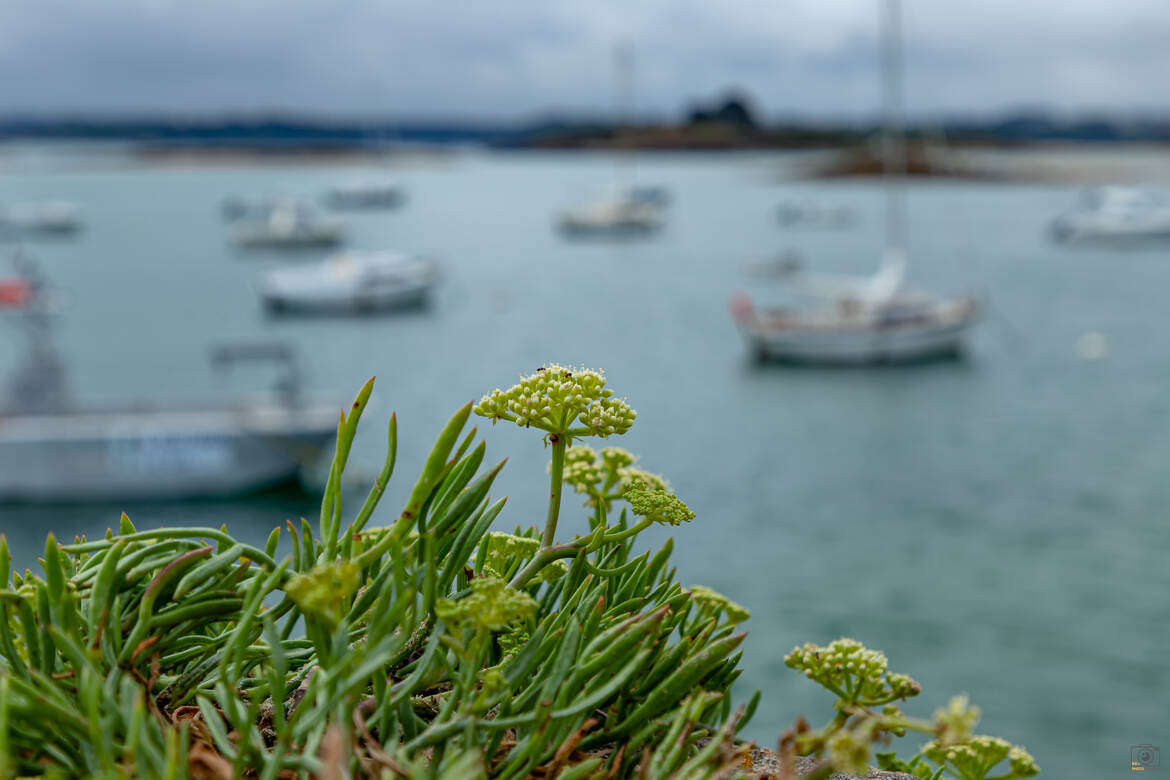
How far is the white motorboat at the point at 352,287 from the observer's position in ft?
180

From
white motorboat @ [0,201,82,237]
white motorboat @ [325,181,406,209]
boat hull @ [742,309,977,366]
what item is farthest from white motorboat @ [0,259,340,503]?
white motorboat @ [325,181,406,209]

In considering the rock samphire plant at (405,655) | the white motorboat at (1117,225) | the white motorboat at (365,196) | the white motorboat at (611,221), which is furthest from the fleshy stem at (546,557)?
the white motorboat at (365,196)

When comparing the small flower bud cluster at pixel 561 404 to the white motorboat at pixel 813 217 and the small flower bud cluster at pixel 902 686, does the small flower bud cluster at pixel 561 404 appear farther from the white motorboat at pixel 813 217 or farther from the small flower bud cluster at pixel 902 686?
the white motorboat at pixel 813 217

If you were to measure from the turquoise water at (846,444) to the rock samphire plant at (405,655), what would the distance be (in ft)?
1.71

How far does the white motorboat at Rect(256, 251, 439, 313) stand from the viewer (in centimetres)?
5475

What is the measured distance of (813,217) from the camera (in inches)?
4594

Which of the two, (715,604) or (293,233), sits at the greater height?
(293,233)

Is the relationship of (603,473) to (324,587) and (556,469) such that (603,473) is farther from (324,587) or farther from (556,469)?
(324,587)

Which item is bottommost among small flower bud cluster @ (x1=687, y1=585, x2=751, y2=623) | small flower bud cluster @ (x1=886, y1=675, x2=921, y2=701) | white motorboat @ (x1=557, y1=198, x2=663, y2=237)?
small flower bud cluster @ (x1=687, y1=585, x2=751, y2=623)

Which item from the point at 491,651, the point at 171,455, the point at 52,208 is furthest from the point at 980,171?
the point at 491,651

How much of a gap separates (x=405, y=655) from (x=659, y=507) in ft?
1.28

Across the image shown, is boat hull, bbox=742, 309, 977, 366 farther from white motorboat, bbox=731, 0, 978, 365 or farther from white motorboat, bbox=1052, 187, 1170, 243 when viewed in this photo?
white motorboat, bbox=1052, 187, 1170, 243

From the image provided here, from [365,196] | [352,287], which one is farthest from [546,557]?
[365,196]

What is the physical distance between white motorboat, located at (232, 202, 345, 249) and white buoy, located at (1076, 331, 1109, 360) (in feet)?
177
